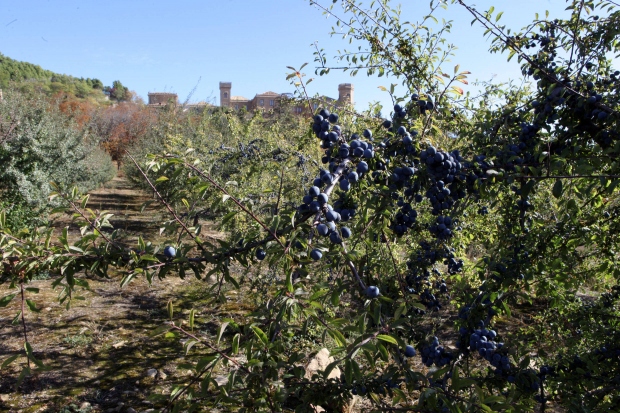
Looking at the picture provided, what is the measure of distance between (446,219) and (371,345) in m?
0.93

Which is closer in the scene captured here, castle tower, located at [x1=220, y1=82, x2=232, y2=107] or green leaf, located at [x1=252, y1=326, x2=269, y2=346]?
green leaf, located at [x1=252, y1=326, x2=269, y2=346]

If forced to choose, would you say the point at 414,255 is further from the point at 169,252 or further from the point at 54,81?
the point at 54,81

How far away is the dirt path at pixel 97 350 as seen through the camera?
3852 mm

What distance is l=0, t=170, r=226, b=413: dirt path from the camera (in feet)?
12.6

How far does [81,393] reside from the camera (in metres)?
3.93

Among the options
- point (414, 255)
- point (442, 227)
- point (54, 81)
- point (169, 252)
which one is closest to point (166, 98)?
point (414, 255)

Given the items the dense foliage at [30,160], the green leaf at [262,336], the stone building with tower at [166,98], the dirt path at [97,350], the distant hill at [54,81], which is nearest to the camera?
the green leaf at [262,336]

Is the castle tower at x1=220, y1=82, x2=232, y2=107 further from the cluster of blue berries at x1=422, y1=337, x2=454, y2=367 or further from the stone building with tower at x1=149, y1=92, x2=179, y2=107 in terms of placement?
the cluster of blue berries at x1=422, y1=337, x2=454, y2=367

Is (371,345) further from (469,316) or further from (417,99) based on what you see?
(417,99)

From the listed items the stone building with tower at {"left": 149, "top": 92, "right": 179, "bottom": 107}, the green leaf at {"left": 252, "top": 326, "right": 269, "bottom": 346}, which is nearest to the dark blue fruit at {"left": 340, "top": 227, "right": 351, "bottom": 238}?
the green leaf at {"left": 252, "top": 326, "right": 269, "bottom": 346}

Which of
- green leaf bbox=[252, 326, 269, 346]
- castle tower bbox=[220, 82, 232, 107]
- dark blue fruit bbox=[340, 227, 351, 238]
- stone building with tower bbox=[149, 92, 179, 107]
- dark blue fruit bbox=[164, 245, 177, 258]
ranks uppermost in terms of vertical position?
castle tower bbox=[220, 82, 232, 107]

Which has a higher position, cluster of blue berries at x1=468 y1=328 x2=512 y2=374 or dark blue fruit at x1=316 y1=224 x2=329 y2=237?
dark blue fruit at x1=316 y1=224 x2=329 y2=237

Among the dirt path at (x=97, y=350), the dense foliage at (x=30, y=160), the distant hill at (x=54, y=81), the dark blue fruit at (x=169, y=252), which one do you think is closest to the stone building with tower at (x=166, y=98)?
the dense foliage at (x=30, y=160)

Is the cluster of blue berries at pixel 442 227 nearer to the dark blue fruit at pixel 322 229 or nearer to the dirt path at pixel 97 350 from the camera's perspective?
the dark blue fruit at pixel 322 229
